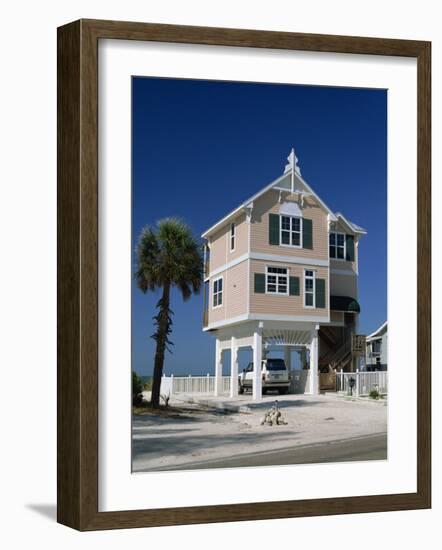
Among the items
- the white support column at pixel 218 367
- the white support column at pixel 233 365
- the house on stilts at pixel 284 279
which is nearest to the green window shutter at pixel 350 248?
the house on stilts at pixel 284 279

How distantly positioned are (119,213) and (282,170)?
2.37 metres

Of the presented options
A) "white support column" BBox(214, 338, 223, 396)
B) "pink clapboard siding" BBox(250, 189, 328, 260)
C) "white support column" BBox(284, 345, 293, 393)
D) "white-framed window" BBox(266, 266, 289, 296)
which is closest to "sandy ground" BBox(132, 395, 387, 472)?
"white support column" BBox(214, 338, 223, 396)

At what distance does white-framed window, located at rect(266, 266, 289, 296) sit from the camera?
14.1m

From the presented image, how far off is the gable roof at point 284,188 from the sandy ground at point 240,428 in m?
2.11

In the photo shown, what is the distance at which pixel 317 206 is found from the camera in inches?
543

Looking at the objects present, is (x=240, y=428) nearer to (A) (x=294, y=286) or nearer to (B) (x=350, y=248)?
(A) (x=294, y=286)

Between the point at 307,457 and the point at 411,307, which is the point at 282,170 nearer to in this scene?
the point at 411,307

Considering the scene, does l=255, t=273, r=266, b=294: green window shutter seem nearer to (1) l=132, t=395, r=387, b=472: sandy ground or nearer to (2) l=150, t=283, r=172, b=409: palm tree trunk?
(1) l=132, t=395, r=387, b=472: sandy ground

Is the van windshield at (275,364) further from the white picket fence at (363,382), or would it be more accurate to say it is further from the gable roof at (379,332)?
the gable roof at (379,332)

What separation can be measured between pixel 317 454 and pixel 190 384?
1.65 metres

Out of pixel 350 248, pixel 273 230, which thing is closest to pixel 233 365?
pixel 273 230

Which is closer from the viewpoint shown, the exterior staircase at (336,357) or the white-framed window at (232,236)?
the white-framed window at (232,236)

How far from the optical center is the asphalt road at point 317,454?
40.8 feet

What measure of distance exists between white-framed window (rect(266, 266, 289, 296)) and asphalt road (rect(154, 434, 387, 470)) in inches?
82.6
